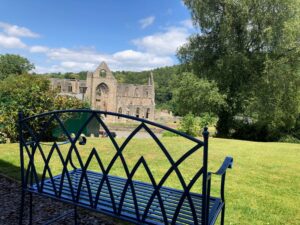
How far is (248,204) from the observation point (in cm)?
442

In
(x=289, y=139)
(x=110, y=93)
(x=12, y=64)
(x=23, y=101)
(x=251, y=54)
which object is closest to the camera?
(x=23, y=101)

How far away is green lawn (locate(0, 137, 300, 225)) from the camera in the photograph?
4.10 m

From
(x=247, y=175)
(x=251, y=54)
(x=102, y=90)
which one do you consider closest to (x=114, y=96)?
(x=102, y=90)

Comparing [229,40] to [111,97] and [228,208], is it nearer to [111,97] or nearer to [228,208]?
[228,208]

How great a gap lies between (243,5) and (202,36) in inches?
127

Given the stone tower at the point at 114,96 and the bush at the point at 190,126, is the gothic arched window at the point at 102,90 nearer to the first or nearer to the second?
the stone tower at the point at 114,96

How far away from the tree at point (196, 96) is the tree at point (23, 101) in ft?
27.8

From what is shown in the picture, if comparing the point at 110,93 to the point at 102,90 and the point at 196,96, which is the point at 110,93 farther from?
the point at 196,96

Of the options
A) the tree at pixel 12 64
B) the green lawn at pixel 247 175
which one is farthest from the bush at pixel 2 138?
the tree at pixel 12 64

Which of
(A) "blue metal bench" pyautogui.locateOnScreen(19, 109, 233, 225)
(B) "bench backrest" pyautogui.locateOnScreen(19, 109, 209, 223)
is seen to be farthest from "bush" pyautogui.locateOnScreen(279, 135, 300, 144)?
(A) "blue metal bench" pyautogui.locateOnScreen(19, 109, 233, 225)

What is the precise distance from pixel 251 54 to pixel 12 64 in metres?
56.4

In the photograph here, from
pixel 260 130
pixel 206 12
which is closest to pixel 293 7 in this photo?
pixel 206 12

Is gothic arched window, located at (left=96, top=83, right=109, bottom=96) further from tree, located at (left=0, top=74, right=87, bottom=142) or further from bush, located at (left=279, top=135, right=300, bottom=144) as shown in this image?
tree, located at (left=0, top=74, right=87, bottom=142)

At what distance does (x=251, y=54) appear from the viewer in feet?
58.4
